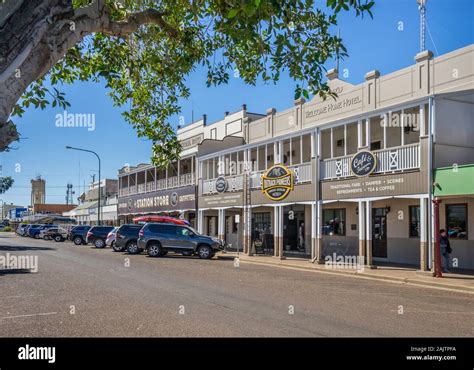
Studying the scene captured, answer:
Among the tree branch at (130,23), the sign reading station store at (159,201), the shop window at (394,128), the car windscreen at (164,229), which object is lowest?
the car windscreen at (164,229)

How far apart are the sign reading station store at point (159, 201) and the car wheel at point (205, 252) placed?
968cm

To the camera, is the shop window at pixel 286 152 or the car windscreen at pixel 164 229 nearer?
the car windscreen at pixel 164 229

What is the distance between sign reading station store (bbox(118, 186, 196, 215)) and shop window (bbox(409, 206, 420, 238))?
58.7 feet

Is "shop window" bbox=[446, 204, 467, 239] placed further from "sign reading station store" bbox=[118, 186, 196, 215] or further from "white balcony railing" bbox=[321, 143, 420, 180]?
"sign reading station store" bbox=[118, 186, 196, 215]

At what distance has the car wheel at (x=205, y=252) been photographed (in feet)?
89.5

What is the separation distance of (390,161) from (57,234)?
128 feet

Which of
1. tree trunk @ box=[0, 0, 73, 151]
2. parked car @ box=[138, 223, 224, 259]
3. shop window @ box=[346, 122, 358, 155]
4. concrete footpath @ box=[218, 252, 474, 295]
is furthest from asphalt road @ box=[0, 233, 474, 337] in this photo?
shop window @ box=[346, 122, 358, 155]

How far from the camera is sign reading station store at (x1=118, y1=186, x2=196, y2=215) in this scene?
37.9 metres

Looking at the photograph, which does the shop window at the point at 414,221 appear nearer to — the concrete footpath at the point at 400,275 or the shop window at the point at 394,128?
the concrete footpath at the point at 400,275

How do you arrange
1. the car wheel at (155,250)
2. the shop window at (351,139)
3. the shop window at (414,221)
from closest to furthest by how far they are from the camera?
the shop window at (414,221)
the shop window at (351,139)
the car wheel at (155,250)

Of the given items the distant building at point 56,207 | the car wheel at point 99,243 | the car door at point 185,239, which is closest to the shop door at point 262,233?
the car door at point 185,239

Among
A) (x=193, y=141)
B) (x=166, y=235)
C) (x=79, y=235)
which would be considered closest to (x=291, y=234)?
(x=166, y=235)
